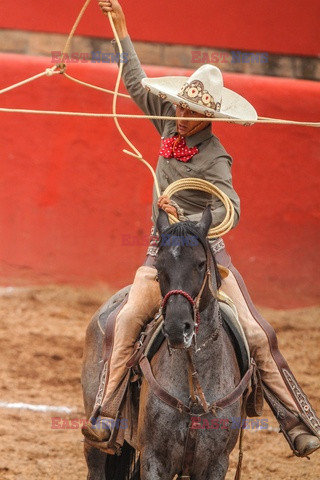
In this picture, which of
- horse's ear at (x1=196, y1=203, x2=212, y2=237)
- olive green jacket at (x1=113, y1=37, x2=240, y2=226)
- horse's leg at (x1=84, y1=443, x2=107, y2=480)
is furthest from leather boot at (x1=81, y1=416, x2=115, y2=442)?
Result: horse's ear at (x1=196, y1=203, x2=212, y2=237)

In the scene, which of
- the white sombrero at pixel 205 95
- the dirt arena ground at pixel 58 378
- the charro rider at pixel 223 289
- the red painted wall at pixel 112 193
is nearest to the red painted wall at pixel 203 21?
the red painted wall at pixel 112 193

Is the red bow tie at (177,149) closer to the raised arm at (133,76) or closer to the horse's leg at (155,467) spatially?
the raised arm at (133,76)

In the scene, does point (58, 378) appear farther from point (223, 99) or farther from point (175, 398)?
point (175, 398)

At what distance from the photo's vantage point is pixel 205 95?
5441 mm

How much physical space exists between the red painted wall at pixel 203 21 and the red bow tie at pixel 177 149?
4.98 m

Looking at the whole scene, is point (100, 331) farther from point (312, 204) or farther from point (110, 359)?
point (312, 204)

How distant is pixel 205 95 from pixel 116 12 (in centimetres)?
94

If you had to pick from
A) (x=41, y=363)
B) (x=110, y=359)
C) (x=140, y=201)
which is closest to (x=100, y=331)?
(x=110, y=359)

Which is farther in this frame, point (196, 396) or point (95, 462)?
point (95, 462)

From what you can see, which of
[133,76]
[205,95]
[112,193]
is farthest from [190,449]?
[112,193]

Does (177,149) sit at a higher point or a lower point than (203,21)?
lower

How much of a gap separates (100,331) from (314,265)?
458 cm

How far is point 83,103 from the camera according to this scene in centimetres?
993

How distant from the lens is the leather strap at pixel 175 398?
4.88 metres
